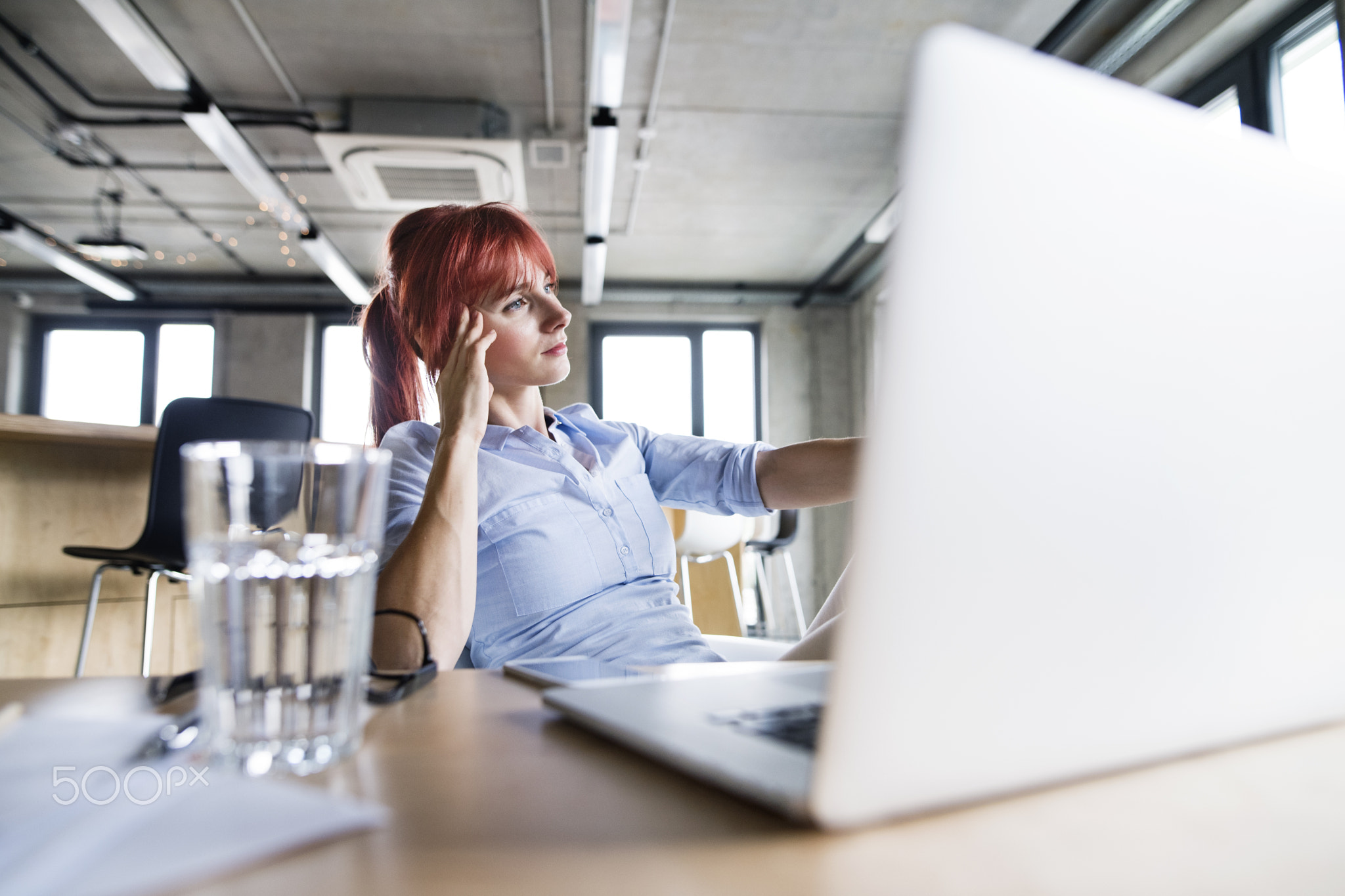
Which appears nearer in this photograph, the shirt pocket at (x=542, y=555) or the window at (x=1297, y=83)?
the shirt pocket at (x=542, y=555)

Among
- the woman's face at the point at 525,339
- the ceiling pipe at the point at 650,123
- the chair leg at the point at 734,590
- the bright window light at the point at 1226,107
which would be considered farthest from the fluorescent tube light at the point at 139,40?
the bright window light at the point at 1226,107

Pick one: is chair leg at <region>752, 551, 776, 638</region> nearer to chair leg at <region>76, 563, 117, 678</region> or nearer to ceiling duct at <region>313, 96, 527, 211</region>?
ceiling duct at <region>313, 96, 527, 211</region>

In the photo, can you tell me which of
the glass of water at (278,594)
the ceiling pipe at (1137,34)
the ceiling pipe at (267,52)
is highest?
the ceiling pipe at (267,52)

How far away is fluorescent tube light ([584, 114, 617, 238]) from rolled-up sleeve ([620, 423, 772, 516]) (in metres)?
3.01

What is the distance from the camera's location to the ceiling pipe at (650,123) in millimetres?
3816

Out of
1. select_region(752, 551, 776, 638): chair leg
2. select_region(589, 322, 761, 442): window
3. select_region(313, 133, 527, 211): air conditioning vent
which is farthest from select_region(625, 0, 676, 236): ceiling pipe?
select_region(752, 551, 776, 638): chair leg

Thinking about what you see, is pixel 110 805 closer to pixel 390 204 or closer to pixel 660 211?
pixel 390 204

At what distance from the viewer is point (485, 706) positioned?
0.48 meters

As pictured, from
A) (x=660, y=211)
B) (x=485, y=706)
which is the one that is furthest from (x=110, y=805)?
(x=660, y=211)

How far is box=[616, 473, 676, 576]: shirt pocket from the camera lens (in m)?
1.12

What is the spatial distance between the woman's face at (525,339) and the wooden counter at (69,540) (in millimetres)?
1468

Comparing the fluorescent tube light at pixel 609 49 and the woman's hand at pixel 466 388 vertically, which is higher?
the fluorescent tube light at pixel 609 49

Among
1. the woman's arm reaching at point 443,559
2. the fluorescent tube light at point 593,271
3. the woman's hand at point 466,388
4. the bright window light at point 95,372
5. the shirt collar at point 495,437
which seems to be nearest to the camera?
the woman's arm reaching at point 443,559

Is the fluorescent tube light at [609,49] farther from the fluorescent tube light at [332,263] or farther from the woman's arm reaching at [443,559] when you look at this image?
the woman's arm reaching at [443,559]
